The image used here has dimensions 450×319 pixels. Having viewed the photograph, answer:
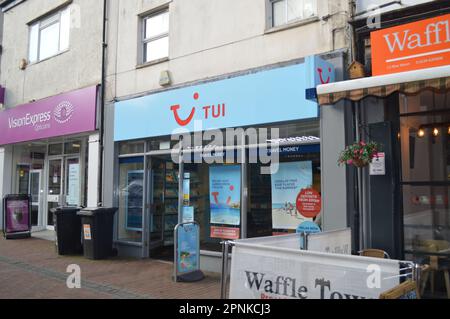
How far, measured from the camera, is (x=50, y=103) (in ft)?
41.6

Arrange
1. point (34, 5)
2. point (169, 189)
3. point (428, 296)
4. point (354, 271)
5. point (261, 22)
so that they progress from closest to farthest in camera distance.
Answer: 1. point (354, 271)
2. point (428, 296)
3. point (261, 22)
4. point (169, 189)
5. point (34, 5)

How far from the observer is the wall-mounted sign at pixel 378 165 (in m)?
6.43

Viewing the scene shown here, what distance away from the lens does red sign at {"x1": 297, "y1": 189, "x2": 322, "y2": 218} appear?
7.23 meters

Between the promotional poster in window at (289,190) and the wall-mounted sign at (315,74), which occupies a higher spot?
the wall-mounted sign at (315,74)

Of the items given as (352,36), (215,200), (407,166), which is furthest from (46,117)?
(407,166)

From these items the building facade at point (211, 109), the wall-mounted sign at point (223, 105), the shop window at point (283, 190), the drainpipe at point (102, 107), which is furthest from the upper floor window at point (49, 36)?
the shop window at point (283, 190)

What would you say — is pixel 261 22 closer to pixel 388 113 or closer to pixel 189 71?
pixel 189 71

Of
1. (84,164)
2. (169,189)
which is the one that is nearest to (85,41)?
(84,164)

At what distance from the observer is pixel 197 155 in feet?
29.5

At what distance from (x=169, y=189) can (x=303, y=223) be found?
4.15m

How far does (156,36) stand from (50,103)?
453cm

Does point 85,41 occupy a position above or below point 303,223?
above

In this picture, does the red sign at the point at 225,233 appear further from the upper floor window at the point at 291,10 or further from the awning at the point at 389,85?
the upper floor window at the point at 291,10

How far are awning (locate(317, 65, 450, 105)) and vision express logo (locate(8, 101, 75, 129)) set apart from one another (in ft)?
26.8
